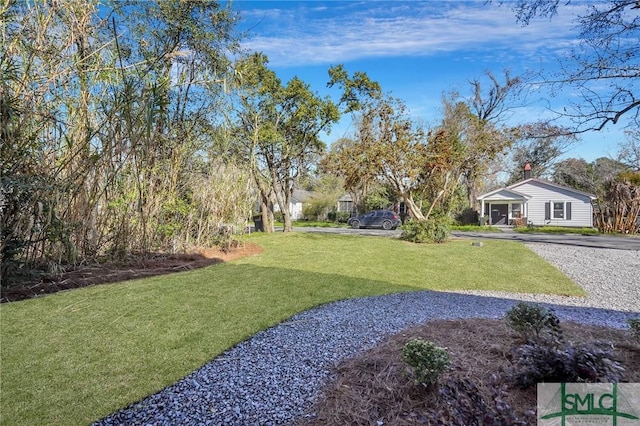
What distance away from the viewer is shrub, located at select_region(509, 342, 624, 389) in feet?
5.14

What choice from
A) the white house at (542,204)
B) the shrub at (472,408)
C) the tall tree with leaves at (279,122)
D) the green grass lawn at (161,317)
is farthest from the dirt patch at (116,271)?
the white house at (542,204)

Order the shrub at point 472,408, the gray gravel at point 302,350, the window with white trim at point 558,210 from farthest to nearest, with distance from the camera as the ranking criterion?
the window with white trim at point 558,210, the gray gravel at point 302,350, the shrub at point 472,408

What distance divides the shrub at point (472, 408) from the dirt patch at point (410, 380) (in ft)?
0.10

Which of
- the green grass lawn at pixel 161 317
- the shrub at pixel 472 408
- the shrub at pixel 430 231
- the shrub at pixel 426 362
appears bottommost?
the green grass lawn at pixel 161 317

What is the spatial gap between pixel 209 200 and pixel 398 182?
21.5 ft

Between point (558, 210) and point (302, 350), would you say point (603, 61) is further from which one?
point (558, 210)

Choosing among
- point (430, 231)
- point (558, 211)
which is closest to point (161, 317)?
point (430, 231)

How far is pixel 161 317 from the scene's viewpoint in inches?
131

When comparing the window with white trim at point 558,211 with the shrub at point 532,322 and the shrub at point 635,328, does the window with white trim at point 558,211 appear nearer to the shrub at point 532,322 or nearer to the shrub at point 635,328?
the shrub at point 635,328

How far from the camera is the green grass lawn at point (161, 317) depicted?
1.99m

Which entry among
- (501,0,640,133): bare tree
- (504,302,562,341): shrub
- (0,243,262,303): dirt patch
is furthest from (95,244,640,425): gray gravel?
(0,243,262,303): dirt patch

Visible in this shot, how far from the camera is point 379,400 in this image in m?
1.79

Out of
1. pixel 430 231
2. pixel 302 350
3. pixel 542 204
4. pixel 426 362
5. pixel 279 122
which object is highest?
pixel 279 122

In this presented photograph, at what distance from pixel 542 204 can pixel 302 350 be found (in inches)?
895
